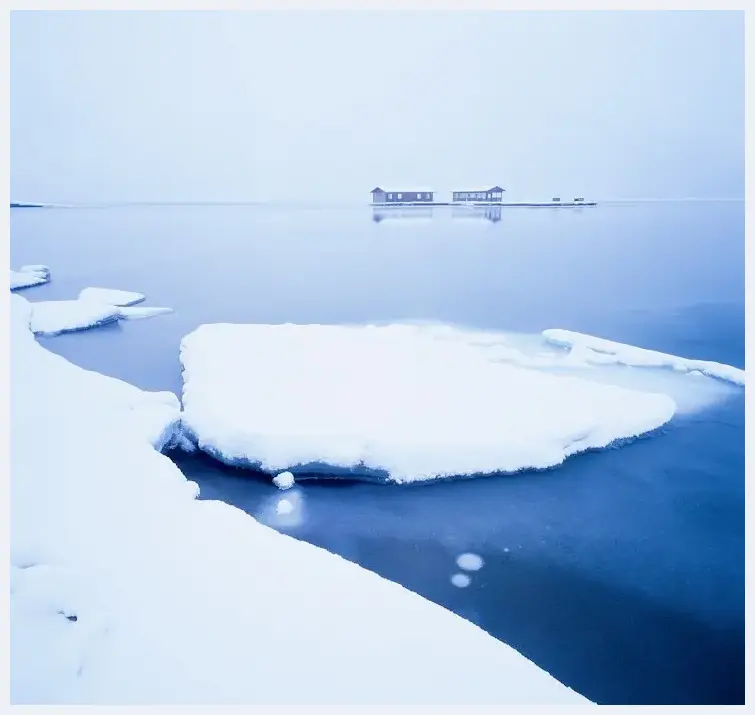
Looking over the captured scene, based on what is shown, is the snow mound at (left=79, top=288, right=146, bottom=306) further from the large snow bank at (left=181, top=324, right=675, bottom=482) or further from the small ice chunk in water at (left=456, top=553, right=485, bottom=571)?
the small ice chunk in water at (left=456, top=553, right=485, bottom=571)

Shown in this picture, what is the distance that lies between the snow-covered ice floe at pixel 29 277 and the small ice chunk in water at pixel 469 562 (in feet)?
59.9

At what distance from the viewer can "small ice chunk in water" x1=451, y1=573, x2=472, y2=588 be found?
413 cm

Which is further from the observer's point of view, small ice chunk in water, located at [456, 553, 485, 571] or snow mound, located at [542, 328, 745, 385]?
snow mound, located at [542, 328, 745, 385]

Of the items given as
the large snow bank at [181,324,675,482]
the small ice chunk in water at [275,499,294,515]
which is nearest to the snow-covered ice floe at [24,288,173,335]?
the large snow bank at [181,324,675,482]

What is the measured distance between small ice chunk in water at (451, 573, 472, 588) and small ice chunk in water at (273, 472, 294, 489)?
1952 mm

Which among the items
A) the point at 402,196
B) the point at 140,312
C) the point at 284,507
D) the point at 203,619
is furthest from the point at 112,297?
the point at 402,196

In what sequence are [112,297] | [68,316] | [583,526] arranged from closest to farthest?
1. [583,526]
2. [68,316]
3. [112,297]

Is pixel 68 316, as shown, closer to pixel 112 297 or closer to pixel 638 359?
pixel 112 297

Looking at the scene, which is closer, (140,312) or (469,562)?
(469,562)

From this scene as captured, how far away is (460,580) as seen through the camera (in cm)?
418

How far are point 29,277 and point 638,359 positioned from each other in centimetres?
1962

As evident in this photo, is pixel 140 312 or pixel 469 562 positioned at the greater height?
pixel 140 312

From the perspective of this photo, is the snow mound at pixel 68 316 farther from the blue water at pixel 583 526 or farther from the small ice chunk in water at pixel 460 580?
the small ice chunk in water at pixel 460 580

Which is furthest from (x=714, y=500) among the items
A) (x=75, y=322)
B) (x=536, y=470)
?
(x=75, y=322)
